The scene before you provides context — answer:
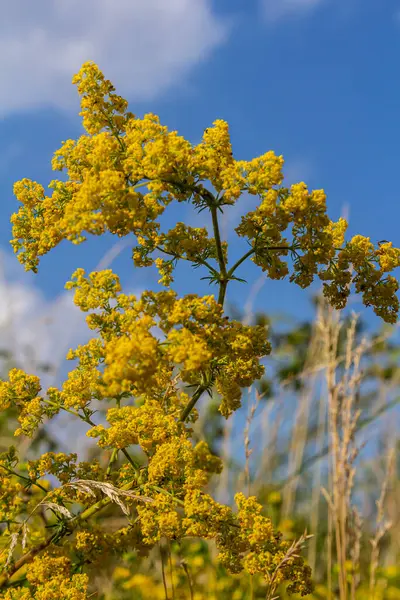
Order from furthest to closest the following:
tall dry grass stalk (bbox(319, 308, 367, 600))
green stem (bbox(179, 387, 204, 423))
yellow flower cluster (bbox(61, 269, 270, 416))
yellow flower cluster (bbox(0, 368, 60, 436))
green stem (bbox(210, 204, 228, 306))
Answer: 1. tall dry grass stalk (bbox(319, 308, 367, 600))
2. yellow flower cluster (bbox(0, 368, 60, 436))
3. green stem (bbox(179, 387, 204, 423))
4. green stem (bbox(210, 204, 228, 306))
5. yellow flower cluster (bbox(61, 269, 270, 416))

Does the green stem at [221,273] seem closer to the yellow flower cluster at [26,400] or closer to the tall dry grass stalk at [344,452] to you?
the yellow flower cluster at [26,400]

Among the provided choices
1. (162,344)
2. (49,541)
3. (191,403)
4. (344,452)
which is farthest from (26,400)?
(344,452)

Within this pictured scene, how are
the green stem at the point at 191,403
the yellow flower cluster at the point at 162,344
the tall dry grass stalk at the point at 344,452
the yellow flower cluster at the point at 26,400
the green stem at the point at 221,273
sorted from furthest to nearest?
the tall dry grass stalk at the point at 344,452 < the yellow flower cluster at the point at 26,400 < the green stem at the point at 191,403 < the green stem at the point at 221,273 < the yellow flower cluster at the point at 162,344

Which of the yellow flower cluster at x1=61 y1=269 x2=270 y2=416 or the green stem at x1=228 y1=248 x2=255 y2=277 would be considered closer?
the yellow flower cluster at x1=61 y1=269 x2=270 y2=416

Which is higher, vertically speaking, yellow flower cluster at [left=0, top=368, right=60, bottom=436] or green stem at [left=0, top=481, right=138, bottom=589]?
yellow flower cluster at [left=0, top=368, right=60, bottom=436]

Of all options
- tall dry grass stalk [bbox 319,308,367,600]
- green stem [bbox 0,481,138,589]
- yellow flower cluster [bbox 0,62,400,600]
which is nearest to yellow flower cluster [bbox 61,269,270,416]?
yellow flower cluster [bbox 0,62,400,600]

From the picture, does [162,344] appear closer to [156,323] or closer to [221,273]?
[156,323]

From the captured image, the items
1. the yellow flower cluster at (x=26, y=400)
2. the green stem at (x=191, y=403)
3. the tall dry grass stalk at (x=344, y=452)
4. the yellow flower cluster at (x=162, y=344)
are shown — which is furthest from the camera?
the tall dry grass stalk at (x=344, y=452)

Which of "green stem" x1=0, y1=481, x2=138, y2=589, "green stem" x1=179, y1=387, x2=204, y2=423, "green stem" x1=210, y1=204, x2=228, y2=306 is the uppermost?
"green stem" x1=210, y1=204, x2=228, y2=306

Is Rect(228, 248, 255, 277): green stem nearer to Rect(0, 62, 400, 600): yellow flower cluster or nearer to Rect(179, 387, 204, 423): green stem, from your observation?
Rect(0, 62, 400, 600): yellow flower cluster

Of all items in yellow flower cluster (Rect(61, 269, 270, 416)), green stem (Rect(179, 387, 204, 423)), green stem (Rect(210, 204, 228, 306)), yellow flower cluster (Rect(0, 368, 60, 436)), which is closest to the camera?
yellow flower cluster (Rect(61, 269, 270, 416))

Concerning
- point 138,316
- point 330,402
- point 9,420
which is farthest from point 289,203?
point 9,420

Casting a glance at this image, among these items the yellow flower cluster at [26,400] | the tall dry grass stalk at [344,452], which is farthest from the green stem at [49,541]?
the tall dry grass stalk at [344,452]

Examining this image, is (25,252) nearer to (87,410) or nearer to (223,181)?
(87,410)
